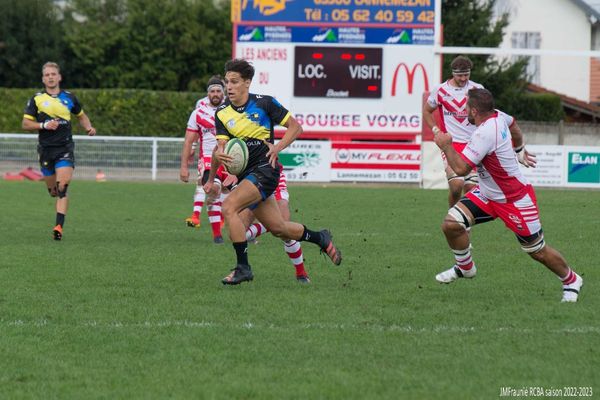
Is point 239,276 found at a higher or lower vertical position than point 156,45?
lower

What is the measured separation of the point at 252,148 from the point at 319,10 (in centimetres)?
1751

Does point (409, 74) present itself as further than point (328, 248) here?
Yes

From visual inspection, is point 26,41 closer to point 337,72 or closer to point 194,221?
point 337,72

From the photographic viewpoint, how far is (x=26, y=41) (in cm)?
4381

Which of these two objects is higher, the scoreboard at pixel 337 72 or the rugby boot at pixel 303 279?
the scoreboard at pixel 337 72

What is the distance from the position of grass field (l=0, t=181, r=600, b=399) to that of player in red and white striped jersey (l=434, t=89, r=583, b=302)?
0.35 meters

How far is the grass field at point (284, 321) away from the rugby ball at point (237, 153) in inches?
38.8

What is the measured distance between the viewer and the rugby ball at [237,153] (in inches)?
363

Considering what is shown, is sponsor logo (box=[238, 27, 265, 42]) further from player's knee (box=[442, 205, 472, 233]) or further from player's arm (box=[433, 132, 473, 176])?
player's arm (box=[433, 132, 473, 176])

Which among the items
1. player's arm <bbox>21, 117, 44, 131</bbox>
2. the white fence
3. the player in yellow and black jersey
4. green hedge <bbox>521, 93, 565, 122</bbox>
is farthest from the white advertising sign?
→ the player in yellow and black jersey

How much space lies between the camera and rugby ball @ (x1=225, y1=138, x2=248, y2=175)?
30.2ft

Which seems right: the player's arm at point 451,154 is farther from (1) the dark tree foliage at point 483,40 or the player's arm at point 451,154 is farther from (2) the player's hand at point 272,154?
(1) the dark tree foliage at point 483,40

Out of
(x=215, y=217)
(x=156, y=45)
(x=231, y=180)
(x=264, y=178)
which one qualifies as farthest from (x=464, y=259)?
(x=156, y=45)

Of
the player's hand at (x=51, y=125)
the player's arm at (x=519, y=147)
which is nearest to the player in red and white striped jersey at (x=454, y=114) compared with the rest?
the player's arm at (x=519, y=147)
